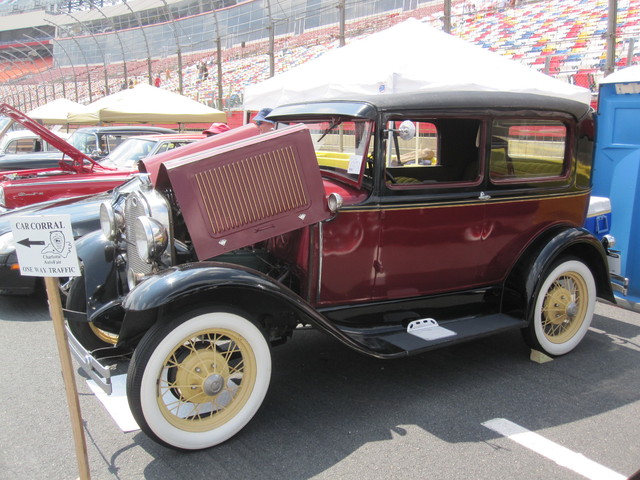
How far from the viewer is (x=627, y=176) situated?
4629 mm

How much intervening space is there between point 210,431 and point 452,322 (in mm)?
1727

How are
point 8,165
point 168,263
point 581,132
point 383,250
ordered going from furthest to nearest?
point 8,165 < point 581,132 < point 383,250 < point 168,263

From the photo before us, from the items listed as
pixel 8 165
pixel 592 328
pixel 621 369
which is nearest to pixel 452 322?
pixel 621 369

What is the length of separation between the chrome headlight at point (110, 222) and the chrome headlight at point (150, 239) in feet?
2.12

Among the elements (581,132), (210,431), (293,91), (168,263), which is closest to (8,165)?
(293,91)

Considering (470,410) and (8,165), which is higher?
(8,165)

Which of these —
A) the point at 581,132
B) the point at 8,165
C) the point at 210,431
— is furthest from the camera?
the point at 8,165

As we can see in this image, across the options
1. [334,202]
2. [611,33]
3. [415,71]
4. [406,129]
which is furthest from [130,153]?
A: [611,33]

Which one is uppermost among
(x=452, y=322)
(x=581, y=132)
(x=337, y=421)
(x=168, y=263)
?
(x=581, y=132)

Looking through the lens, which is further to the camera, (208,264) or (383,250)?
(383,250)

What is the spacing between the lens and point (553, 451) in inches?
109

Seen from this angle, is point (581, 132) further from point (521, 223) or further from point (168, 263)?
point (168, 263)

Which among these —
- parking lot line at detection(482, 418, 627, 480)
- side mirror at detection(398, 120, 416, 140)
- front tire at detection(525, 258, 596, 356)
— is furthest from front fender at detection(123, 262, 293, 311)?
front tire at detection(525, 258, 596, 356)

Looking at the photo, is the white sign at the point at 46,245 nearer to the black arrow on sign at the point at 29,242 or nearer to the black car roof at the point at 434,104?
the black arrow on sign at the point at 29,242
